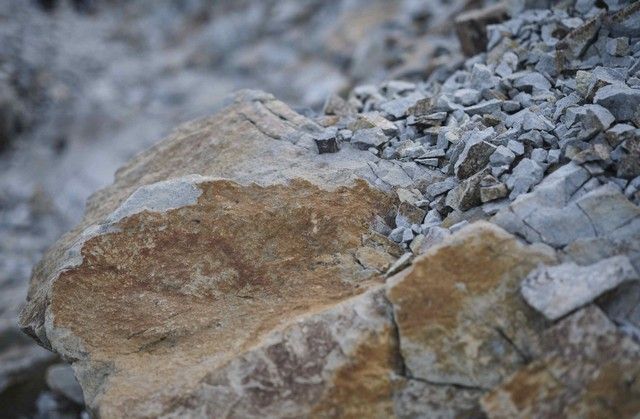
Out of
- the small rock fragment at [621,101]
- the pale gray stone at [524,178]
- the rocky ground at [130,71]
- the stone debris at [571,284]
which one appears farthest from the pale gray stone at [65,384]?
the small rock fragment at [621,101]

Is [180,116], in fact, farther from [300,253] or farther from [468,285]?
[468,285]

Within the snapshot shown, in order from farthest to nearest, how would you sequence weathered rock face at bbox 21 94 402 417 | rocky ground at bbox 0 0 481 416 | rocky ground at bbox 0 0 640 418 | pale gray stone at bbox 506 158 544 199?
rocky ground at bbox 0 0 481 416, pale gray stone at bbox 506 158 544 199, weathered rock face at bbox 21 94 402 417, rocky ground at bbox 0 0 640 418

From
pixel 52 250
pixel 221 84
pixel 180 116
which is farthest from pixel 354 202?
pixel 221 84

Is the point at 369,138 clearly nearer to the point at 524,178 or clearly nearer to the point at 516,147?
the point at 516,147

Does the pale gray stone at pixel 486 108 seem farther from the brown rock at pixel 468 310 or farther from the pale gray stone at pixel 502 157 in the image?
the brown rock at pixel 468 310

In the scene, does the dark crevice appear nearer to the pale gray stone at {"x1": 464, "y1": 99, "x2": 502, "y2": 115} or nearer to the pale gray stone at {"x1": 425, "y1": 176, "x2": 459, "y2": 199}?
the pale gray stone at {"x1": 425, "y1": 176, "x2": 459, "y2": 199}

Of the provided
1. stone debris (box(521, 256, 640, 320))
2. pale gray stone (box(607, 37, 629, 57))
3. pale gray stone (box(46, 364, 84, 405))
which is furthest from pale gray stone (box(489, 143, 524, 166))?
pale gray stone (box(46, 364, 84, 405))
